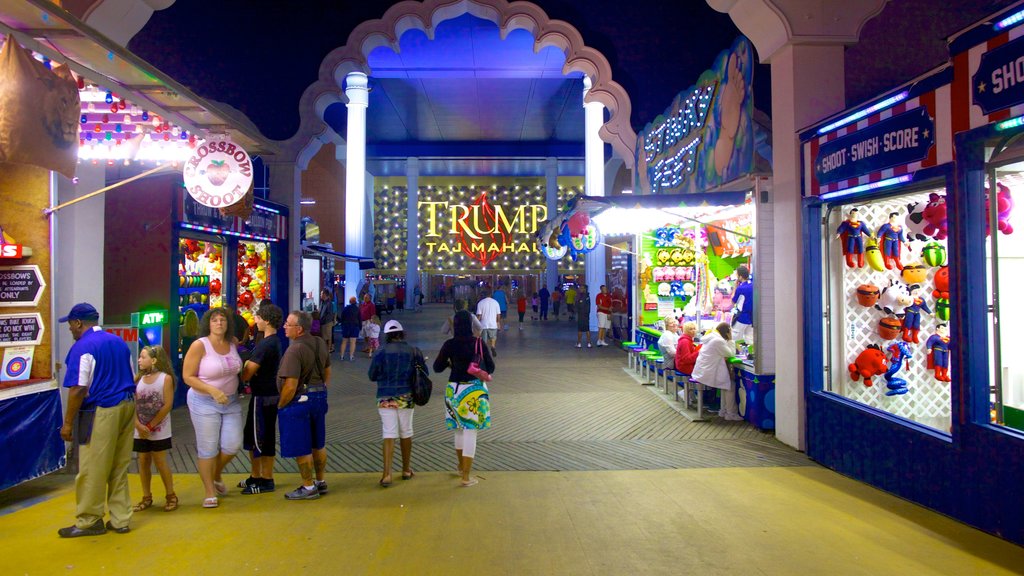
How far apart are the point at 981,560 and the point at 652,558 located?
6.50 feet

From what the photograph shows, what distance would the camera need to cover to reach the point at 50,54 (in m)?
4.28

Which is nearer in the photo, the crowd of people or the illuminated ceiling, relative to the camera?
the crowd of people

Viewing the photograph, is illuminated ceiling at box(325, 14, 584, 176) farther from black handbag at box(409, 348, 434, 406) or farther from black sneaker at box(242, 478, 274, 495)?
black sneaker at box(242, 478, 274, 495)

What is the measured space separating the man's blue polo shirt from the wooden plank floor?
1.91 metres

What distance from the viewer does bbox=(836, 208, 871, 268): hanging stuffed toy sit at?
6.04 meters

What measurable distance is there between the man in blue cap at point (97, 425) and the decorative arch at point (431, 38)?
8036 mm

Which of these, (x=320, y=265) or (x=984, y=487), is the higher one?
(x=320, y=265)

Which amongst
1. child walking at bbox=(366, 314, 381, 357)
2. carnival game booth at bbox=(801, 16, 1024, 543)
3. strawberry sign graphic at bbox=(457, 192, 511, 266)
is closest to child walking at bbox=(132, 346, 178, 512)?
carnival game booth at bbox=(801, 16, 1024, 543)

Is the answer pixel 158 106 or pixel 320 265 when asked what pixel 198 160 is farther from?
pixel 320 265

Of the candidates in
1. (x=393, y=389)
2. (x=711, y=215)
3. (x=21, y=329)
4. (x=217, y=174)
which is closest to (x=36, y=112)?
(x=217, y=174)

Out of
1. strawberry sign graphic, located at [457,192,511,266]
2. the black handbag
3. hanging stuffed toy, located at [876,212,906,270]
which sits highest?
strawberry sign graphic, located at [457,192,511,266]

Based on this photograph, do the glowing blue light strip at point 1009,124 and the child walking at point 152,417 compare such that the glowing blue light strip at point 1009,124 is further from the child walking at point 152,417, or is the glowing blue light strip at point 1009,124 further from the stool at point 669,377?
the child walking at point 152,417

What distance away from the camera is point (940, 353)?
17.9 ft

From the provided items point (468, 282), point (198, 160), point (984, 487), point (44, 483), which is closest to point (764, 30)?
point (984, 487)
